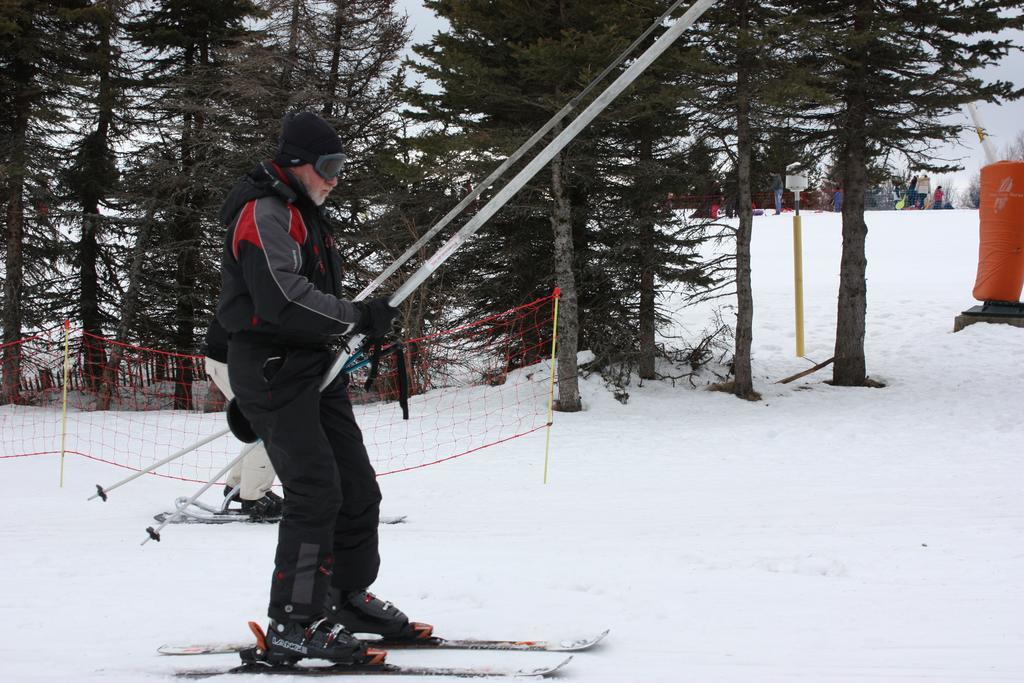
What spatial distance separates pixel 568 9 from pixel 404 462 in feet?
21.5

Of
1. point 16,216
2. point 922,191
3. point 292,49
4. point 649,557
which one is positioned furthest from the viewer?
point 922,191

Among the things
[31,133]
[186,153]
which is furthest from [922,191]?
[31,133]

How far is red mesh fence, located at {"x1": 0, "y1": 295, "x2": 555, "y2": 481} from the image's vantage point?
9586mm

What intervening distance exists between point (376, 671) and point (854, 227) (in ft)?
37.1

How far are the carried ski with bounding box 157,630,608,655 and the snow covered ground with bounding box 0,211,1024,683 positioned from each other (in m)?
0.05

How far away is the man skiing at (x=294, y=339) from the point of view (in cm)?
277

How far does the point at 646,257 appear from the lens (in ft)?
39.0

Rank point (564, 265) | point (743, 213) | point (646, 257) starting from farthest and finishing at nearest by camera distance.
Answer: point (646, 257), point (743, 213), point (564, 265)

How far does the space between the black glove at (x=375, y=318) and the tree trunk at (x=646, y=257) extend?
29.9ft

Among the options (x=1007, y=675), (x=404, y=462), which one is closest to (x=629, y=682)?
(x=1007, y=675)

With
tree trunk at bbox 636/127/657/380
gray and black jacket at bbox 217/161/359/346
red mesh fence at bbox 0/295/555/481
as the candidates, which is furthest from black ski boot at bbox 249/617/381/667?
tree trunk at bbox 636/127/657/380

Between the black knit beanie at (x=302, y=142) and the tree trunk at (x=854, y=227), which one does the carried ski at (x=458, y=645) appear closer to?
the black knit beanie at (x=302, y=142)

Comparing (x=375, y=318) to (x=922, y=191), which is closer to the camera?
(x=375, y=318)

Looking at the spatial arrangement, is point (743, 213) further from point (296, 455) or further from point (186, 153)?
point (186, 153)
